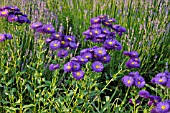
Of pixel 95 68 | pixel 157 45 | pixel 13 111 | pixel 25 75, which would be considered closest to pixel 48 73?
pixel 25 75

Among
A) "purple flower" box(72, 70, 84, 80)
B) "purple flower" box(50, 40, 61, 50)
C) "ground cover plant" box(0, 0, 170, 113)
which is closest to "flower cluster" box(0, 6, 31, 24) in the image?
"ground cover plant" box(0, 0, 170, 113)

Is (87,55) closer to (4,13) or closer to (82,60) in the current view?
(82,60)

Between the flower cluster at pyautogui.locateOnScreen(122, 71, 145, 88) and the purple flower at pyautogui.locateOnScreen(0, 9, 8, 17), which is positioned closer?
the flower cluster at pyautogui.locateOnScreen(122, 71, 145, 88)

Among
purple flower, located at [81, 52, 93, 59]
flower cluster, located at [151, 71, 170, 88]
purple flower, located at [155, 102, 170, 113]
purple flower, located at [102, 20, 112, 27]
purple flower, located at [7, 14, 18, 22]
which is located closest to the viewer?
purple flower, located at [155, 102, 170, 113]

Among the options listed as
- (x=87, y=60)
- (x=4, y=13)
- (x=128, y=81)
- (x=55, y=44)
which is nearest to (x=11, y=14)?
(x=4, y=13)

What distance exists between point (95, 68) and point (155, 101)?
43cm

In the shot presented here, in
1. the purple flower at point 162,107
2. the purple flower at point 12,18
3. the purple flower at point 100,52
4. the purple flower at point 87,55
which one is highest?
the purple flower at point 12,18

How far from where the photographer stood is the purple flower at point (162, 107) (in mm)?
1951

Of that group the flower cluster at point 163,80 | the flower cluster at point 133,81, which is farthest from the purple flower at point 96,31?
the flower cluster at point 163,80

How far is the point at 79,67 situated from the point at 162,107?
1.92 ft

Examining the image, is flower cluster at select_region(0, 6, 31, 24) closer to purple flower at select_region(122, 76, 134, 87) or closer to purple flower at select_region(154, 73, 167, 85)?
purple flower at select_region(122, 76, 134, 87)

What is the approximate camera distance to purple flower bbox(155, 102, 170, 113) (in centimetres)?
195

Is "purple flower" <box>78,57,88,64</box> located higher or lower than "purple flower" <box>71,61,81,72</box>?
higher

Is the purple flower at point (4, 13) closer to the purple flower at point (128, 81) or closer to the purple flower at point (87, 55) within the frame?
the purple flower at point (87, 55)
